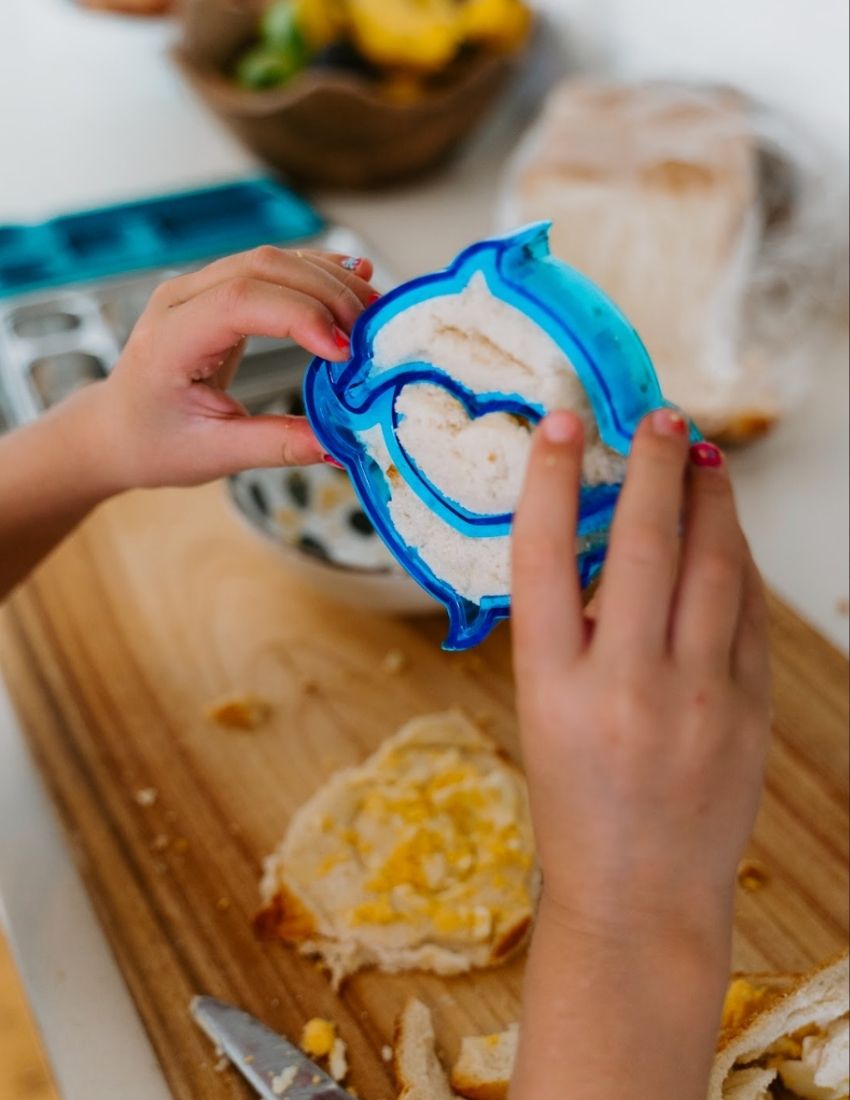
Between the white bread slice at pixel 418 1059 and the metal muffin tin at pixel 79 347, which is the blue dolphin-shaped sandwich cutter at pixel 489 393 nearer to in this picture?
the white bread slice at pixel 418 1059

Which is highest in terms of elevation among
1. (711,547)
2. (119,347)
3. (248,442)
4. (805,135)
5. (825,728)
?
(119,347)

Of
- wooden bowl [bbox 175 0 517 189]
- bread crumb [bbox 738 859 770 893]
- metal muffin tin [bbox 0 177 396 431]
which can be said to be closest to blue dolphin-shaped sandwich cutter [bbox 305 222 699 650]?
bread crumb [bbox 738 859 770 893]

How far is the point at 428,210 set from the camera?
1.41 meters

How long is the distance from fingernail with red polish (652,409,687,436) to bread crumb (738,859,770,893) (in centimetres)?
37

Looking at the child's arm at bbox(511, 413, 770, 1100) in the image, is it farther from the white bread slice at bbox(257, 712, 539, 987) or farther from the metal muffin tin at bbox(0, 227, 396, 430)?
the metal muffin tin at bbox(0, 227, 396, 430)

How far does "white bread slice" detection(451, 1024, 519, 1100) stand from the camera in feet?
1.92

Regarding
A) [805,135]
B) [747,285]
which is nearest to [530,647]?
[747,285]

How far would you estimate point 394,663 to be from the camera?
85cm

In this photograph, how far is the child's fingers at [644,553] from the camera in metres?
0.42

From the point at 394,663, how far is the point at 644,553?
1.47 feet

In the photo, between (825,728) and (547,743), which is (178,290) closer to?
(547,743)

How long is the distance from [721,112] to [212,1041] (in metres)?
0.97

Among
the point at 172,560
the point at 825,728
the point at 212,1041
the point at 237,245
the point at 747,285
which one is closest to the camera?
the point at 212,1041

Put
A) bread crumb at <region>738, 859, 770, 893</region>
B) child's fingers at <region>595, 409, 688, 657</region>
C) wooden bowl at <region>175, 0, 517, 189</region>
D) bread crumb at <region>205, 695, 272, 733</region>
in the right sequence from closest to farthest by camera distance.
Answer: child's fingers at <region>595, 409, 688, 657</region>
bread crumb at <region>738, 859, 770, 893</region>
bread crumb at <region>205, 695, 272, 733</region>
wooden bowl at <region>175, 0, 517, 189</region>
